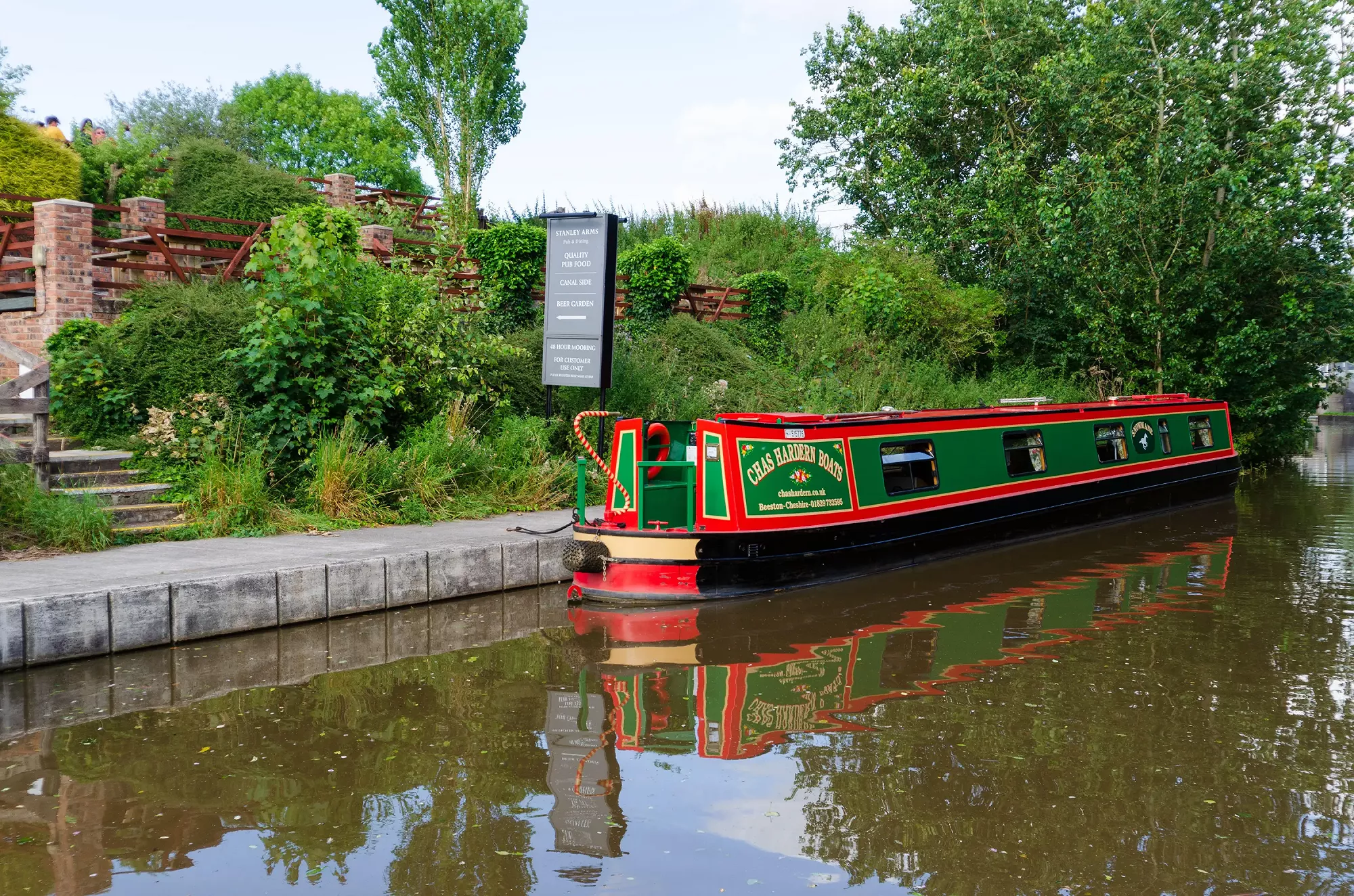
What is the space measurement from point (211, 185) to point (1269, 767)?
58.6 ft

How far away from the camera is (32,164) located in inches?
586

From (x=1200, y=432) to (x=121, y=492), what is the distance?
13.7 m

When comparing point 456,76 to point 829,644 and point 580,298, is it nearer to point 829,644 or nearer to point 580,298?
point 580,298

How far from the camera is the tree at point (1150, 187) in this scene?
53.3ft

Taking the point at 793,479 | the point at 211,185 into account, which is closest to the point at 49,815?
the point at 793,479

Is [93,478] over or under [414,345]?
under

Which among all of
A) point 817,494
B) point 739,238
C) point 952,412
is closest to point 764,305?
point 739,238

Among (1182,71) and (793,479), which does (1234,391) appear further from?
(793,479)

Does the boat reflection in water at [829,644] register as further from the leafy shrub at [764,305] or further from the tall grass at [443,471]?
the leafy shrub at [764,305]

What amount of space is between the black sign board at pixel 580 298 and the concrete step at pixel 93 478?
3.92 metres

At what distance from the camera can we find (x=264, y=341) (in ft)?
29.7

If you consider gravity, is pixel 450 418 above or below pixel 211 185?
below

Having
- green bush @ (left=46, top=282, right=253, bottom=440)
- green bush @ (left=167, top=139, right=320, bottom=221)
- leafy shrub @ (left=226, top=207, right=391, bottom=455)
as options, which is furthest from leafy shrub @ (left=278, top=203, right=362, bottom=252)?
green bush @ (left=167, top=139, right=320, bottom=221)

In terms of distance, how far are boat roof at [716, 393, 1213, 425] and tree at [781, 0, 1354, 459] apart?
314 centimetres
